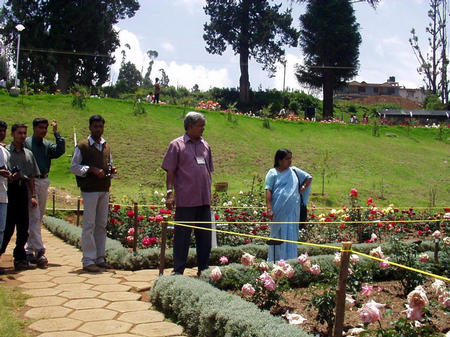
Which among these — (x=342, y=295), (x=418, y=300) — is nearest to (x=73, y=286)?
(x=342, y=295)

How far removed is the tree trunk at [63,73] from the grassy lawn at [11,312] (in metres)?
26.3

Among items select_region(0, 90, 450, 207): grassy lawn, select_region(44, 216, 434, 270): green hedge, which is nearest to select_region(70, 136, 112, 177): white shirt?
select_region(44, 216, 434, 270): green hedge

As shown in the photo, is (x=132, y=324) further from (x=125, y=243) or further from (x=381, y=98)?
(x=381, y=98)

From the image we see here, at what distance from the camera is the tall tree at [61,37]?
2852cm

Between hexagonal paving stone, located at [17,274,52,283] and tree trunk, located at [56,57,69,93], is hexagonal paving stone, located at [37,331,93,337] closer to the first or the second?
hexagonal paving stone, located at [17,274,52,283]

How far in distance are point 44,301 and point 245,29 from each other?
30437 millimetres

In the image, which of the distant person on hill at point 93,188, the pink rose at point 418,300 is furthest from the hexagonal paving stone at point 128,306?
the pink rose at point 418,300

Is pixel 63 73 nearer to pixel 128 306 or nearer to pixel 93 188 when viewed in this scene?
pixel 93 188

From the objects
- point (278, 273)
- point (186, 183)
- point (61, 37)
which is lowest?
point (278, 273)

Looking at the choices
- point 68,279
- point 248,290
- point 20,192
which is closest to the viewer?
point 248,290

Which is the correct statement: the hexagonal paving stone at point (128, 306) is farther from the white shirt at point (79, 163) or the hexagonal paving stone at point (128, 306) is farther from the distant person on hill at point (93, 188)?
the white shirt at point (79, 163)

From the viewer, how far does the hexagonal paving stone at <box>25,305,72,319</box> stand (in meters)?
3.56

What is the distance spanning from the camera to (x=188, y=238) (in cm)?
451

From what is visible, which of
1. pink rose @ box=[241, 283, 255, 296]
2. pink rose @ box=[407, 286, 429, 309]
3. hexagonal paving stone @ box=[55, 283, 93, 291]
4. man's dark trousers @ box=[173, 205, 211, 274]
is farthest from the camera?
man's dark trousers @ box=[173, 205, 211, 274]
